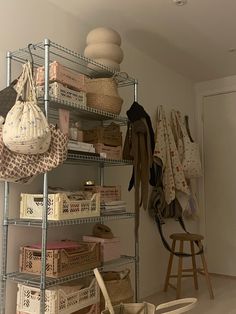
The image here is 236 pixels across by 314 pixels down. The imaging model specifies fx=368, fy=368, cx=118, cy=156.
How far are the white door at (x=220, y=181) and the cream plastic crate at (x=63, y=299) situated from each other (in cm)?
240

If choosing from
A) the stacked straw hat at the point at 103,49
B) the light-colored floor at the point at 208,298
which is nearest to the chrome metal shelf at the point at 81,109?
the stacked straw hat at the point at 103,49

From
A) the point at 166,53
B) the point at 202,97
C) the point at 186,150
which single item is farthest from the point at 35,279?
the point at 202,97

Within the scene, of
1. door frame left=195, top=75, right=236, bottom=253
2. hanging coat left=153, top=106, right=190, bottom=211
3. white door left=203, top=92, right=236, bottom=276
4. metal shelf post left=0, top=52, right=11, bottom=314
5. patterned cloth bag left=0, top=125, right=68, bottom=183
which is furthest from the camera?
door frame left=195, top=75, right=236, bottom=253

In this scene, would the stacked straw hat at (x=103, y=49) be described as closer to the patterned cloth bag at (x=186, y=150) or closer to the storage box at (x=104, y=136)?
the storage box at (x=104, y=136)

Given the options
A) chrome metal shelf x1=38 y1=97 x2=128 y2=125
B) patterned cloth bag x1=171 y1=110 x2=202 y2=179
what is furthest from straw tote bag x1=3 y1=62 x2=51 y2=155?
patterned cloth bag x1=171 y1=110 x2=202 y2=179

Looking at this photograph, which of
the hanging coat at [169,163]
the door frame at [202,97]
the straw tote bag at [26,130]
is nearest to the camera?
the straw tote bag at [26,130]

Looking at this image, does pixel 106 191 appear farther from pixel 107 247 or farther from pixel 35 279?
pixel 35 279

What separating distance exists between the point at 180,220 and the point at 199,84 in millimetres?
1769

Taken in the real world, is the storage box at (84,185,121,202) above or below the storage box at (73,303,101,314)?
above

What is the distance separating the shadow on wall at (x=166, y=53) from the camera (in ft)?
10.6

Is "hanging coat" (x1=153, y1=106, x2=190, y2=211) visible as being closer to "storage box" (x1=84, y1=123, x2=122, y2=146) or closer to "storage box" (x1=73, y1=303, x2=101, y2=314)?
"storage box" (x1=84, y1=123, x2=122, y2=146)

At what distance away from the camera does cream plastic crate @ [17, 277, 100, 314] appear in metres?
2.05

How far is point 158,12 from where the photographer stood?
111 inches

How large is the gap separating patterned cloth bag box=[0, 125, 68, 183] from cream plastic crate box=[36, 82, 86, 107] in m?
0.29
